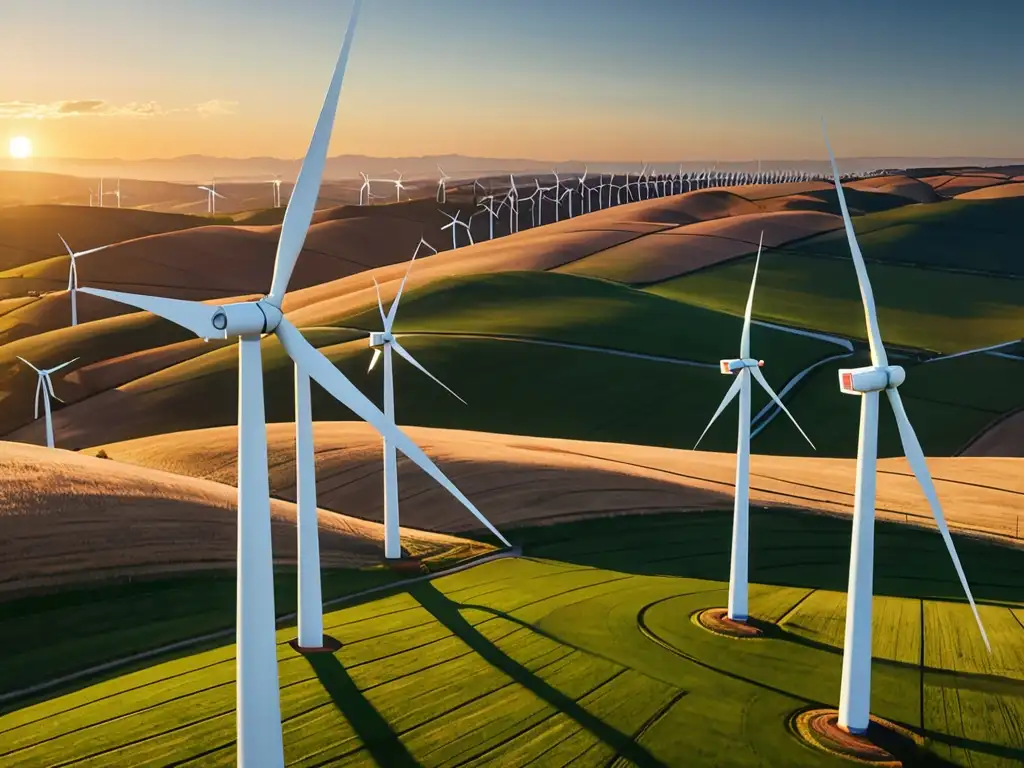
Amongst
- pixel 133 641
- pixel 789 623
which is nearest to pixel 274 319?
pixel 133 641

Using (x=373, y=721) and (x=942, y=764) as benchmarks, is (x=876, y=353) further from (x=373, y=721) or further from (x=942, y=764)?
(x=373, y=721)

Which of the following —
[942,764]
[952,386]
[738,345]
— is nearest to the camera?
[942,764]

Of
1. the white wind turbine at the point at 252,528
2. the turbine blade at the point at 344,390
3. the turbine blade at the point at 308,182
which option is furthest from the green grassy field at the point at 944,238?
the white wind turbine at the point at 252,528

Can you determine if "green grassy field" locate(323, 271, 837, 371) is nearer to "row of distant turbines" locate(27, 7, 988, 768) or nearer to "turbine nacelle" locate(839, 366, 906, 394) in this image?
"row of distant turbines" locate(27, 7, 988, 768)

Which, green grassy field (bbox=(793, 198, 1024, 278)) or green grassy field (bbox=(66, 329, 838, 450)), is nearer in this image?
green grassy field (bbox=(66, 329, 838, 450))

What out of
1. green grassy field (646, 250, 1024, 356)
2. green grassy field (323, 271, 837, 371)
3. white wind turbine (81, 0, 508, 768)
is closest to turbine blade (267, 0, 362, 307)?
white wind turbine (81, 0, 508, 768)

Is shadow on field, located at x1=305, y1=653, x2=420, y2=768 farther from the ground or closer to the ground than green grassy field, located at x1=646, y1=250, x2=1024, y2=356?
closer to the ground

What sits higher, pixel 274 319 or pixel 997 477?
pixel 274 319
